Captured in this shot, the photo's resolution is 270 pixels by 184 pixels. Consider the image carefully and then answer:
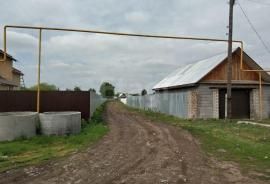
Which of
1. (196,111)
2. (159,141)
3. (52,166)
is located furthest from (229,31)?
(52,166)

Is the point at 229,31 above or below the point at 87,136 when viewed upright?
above

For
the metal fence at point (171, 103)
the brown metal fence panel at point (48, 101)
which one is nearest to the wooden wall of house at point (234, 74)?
the metal fence at point (171, 103)

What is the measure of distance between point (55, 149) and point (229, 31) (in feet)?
47.3

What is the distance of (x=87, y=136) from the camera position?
1462 centimetres

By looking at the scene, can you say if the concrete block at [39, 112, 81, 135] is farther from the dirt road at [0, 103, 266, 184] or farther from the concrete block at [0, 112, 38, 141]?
the dirt road at [0, 103, 266, 184]

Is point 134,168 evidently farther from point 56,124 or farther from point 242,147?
point 56,124

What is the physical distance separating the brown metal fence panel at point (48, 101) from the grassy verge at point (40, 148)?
3.06 metres

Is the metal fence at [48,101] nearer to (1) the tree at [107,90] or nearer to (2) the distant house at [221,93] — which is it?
(2) the distant house at [221,93]

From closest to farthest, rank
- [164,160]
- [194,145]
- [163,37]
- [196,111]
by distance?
1. [164,160]
2. [194,145]
3. [163,37]
4. [196,111]

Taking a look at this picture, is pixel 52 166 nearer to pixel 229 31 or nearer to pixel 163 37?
pixel 163 37

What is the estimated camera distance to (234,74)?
87.6ft

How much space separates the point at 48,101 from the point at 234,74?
580 inches

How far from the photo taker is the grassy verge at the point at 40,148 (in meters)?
9.69

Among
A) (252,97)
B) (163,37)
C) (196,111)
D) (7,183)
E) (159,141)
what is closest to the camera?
(7,183)
